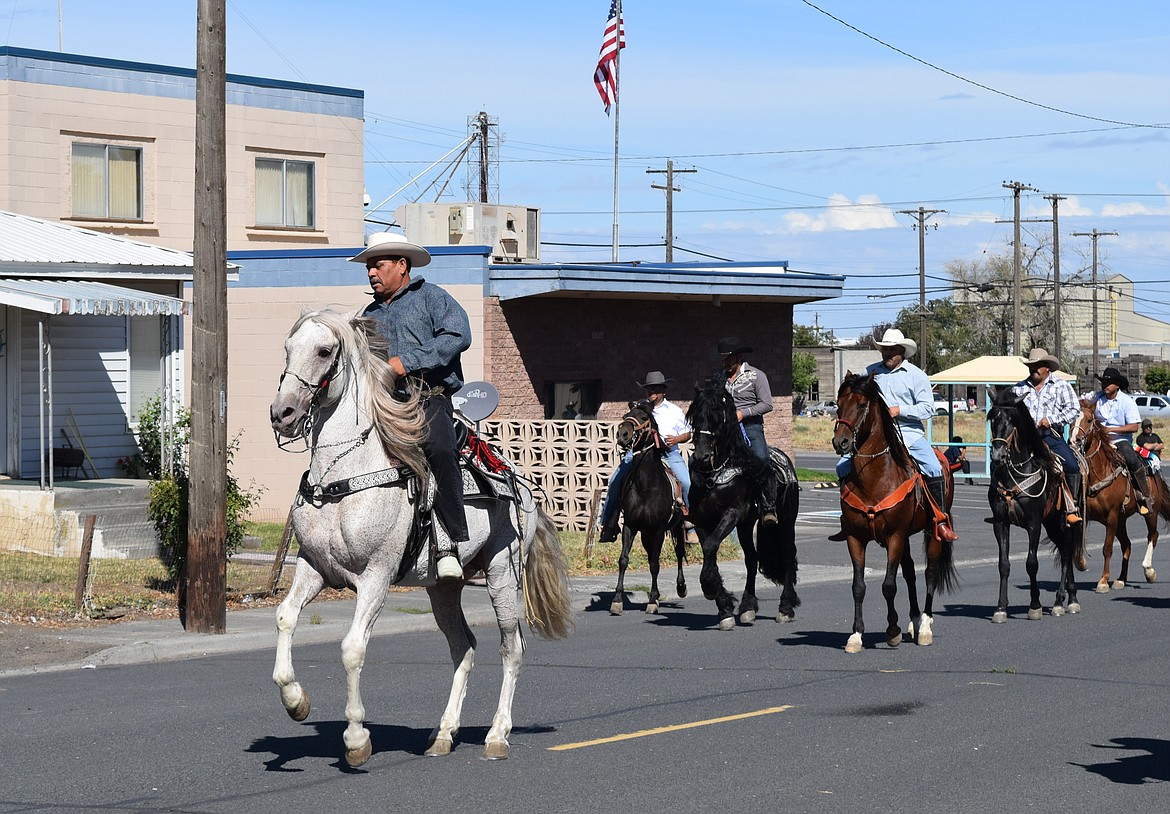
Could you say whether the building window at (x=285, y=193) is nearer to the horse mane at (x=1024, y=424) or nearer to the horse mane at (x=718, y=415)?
the horse mane at (x=718, y=415)

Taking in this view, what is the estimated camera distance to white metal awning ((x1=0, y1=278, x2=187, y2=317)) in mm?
19078

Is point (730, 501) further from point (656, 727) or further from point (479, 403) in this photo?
point (656, 727)

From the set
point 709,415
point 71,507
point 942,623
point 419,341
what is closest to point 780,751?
point 419,341

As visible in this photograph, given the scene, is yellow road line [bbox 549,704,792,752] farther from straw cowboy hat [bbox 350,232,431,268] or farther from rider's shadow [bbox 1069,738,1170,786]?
straw cowboy hat [bbox 350,232,431,268]

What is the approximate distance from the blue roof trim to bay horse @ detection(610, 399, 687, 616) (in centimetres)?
1610

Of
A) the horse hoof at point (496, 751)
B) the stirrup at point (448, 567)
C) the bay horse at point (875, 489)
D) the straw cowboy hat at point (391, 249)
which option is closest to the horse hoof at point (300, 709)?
the stirrup at point (448, 567)

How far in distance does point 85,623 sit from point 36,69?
16.0 meters

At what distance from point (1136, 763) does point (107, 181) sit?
24.0 meters

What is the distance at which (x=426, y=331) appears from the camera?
341 inches

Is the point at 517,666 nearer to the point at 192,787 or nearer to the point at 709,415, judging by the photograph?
the point at 192,787

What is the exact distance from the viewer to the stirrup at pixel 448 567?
27.4ft

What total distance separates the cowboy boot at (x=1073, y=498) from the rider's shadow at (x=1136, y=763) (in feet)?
22.4

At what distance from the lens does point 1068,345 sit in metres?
126

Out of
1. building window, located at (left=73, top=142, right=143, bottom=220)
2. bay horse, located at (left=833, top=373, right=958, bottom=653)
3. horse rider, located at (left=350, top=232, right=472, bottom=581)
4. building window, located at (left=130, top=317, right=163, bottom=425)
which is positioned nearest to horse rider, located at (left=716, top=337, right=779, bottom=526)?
bay horse, located at (left=833, top=373, right=958, bottom=653)
